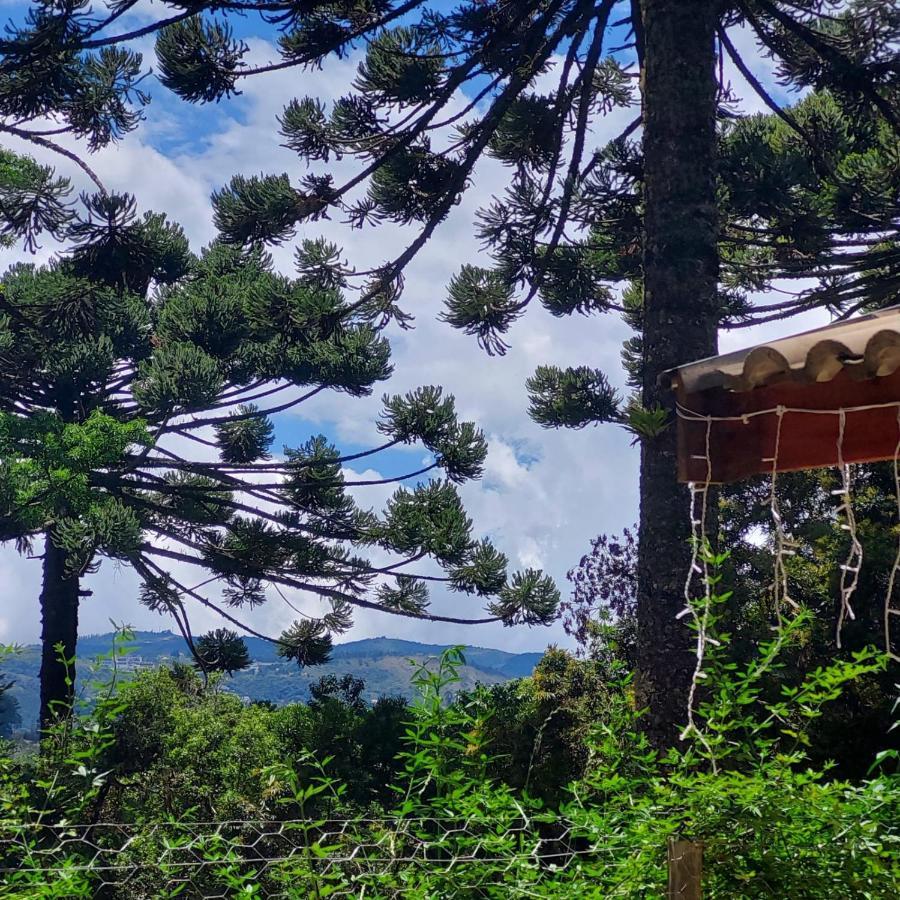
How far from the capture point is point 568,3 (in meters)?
8.25

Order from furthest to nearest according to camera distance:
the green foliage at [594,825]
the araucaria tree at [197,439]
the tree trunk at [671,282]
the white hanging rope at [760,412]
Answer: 1. the araucaria tree at [197,439]
2. the tree trunk at [671,282]
3. the white hanging rope at [760,412]
4. the green foliage at [594,825]

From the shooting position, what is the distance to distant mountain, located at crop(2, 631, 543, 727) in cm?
427

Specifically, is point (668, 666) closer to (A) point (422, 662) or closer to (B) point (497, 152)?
(A) point (422, 662)

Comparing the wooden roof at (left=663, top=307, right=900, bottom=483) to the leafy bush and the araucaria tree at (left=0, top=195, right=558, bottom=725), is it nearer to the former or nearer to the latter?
the leafy bush

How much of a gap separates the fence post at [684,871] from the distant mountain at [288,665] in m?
1.02

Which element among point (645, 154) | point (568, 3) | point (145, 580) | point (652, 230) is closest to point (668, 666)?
point (652, 230)

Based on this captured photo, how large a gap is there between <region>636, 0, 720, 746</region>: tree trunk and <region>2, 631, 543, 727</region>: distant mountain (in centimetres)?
102

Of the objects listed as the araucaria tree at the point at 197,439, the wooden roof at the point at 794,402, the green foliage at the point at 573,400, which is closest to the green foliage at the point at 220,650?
the araucaria tree at the point at 197,439

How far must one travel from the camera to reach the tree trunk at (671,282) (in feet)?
18.5

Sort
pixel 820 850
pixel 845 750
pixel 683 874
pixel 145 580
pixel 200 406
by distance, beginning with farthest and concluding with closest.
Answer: pixel 145 580
pixel 200 406
pixel 845 750
pixel 820 850
pixel 683 874

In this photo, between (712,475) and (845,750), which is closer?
(712,475)

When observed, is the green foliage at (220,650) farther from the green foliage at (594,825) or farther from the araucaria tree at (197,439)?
the green foliage at (594,825)

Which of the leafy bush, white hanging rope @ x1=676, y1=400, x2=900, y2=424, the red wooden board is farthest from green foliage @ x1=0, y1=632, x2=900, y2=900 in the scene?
white hanging rope @ x1=676, y1=400, x2=900, y2=424

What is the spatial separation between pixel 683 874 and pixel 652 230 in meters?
4.32
